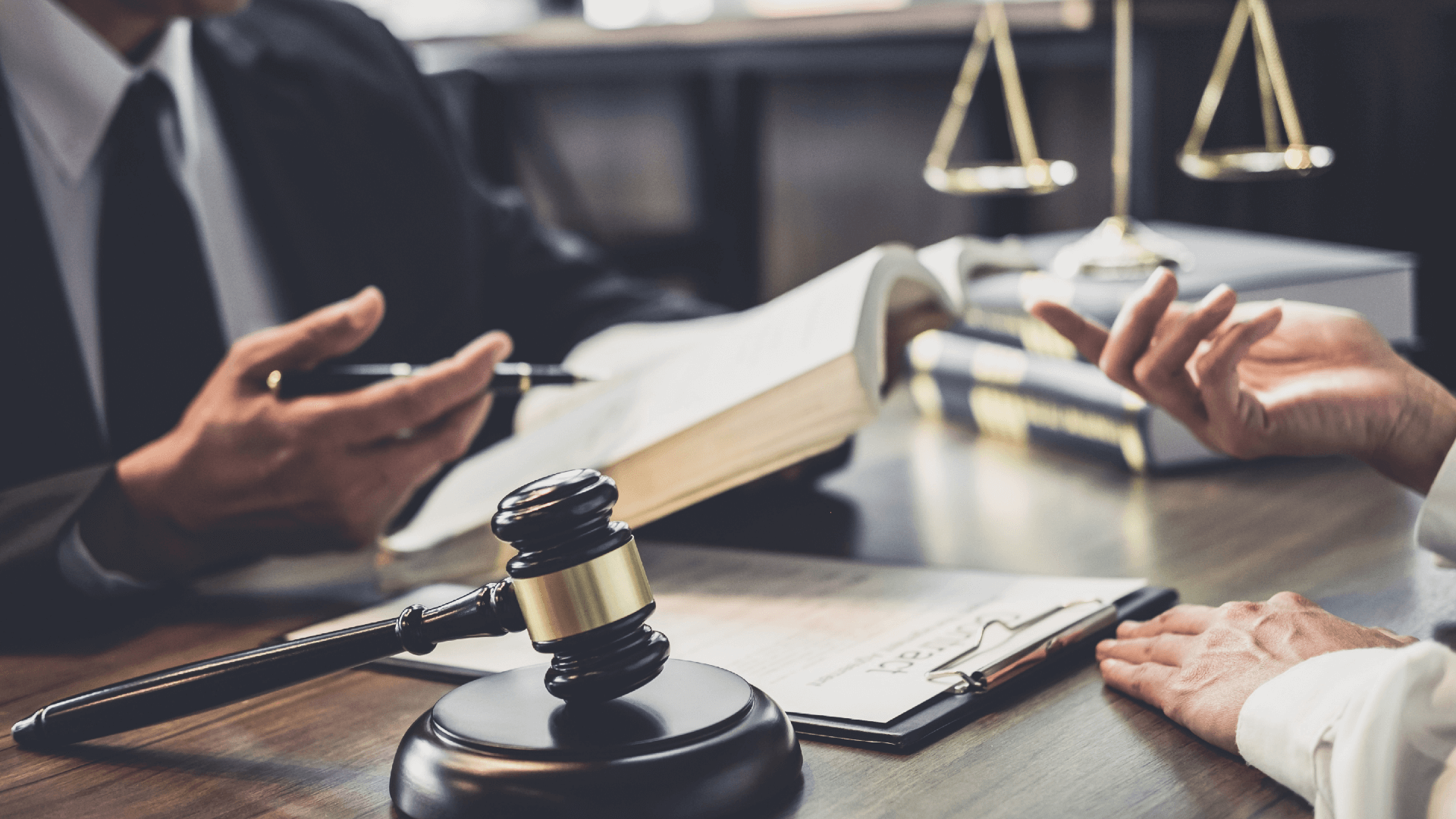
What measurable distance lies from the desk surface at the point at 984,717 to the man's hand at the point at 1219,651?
0.01 m

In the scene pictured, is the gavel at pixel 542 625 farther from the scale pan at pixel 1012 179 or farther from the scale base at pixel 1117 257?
the scale pan at pixel 1012 179

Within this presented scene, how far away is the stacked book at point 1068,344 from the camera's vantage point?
1010mm

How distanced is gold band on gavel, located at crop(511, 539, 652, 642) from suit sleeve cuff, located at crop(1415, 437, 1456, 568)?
1.59 ft

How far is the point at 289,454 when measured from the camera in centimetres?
87

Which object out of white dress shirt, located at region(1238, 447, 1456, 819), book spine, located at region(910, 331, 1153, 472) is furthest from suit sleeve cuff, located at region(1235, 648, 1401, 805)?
book spine, located at region(910, 331, 1153, 472)

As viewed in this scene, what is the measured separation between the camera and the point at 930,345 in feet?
4.26

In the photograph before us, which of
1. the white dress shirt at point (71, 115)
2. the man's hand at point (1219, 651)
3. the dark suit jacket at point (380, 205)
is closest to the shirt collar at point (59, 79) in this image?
the white dress shirt at point (71, 115)

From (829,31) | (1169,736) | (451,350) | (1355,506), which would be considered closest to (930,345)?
(1355,506)

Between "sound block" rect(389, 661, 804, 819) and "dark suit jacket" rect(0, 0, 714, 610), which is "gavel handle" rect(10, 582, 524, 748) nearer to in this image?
"sound block" rect(389, 661, 804, 819)

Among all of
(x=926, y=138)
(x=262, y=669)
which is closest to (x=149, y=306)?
(x=262, y=669)

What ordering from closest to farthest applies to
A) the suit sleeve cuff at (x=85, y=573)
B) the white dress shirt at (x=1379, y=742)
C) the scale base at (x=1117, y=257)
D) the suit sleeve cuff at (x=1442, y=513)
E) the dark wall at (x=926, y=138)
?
1. the white dress shirt at (x=1379, y=742)
2. the suit sleeve cuff at (x=1442, y=513)
3. the suit sleeve cuff at (x=85, y=573)
4. the scale base at (x=1117, y=257)
5. the dark wall at (x=926, y=138)

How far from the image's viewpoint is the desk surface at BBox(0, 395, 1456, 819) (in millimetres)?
501

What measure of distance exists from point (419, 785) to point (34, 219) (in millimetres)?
802

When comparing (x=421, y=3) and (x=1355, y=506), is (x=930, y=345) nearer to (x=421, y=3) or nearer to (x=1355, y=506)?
(x=1355, y=506)
